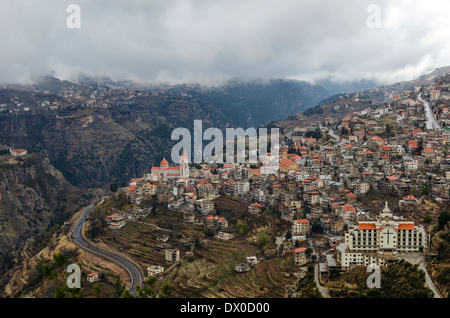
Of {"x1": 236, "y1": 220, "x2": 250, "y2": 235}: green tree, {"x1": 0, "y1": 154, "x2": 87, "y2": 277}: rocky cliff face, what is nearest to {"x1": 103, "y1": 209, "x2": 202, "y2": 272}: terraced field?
{"x1": 236, "y1": 220, "x2": 250, "y2": 235}: green tree

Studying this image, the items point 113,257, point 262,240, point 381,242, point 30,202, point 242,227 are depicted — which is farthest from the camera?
point 30,202

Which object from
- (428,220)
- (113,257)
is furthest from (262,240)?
(113,257)

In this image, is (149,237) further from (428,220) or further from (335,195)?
(428,220)

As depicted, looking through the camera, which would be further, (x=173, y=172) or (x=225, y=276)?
(x=173, y=172)

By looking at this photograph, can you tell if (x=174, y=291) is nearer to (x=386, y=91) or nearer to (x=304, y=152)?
(x=304, y=152)

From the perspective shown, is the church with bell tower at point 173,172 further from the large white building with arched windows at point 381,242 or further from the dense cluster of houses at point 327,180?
the large white building with arched windows at point 381,242

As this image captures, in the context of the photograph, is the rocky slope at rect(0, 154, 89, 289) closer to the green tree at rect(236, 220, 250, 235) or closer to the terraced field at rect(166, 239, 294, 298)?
the terraced field at rect(166, 239, 294, 298)

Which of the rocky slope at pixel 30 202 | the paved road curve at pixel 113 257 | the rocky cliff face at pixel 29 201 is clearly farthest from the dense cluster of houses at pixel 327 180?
the rocky cliff face at pixel 29 201
